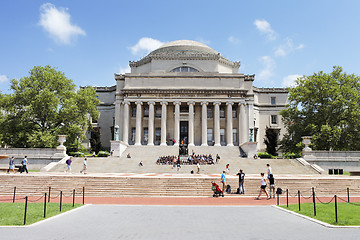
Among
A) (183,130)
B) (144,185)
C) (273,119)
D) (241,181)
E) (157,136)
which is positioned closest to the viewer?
(241,181)

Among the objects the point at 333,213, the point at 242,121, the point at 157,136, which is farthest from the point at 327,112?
the point at 333,213

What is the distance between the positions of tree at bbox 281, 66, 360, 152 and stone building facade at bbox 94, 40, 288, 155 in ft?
29.9

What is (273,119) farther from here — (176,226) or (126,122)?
(176,226)

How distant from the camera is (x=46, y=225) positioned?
1065 centimetres

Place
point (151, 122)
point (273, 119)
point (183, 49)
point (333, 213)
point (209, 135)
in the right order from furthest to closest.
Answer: point (273, 119)
point (183, 49)
point (209, 135)
point (151, 122)
point (333, 213)

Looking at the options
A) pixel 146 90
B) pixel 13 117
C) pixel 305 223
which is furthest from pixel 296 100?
pixel 13 117

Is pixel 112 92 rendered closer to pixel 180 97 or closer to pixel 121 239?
pixel 180 97

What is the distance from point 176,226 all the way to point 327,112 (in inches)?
1490

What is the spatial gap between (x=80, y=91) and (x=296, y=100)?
34.2 metres

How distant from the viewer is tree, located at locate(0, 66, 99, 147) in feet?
136

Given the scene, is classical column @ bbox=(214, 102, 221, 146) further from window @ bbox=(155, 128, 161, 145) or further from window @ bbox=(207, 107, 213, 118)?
window @ bbox=(155, 128, 161, 145)

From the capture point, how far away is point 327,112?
137 ft

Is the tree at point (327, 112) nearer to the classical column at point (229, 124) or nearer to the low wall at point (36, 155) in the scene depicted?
the classical column at point (229, 124)

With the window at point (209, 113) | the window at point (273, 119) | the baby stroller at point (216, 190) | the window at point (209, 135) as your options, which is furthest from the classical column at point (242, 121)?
the baby stroller at point (216, 190)
